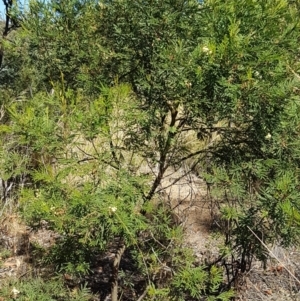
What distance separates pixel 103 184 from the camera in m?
2.28

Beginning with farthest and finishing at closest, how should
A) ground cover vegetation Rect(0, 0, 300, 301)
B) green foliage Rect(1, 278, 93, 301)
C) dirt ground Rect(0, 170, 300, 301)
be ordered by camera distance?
dirt ground Rect(0, 170, 300, 301) → green foliage Rect(1, 278, 93, 301) → ground cover vegetation Rect(0, 0, 300, 301)

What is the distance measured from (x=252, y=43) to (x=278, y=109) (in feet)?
1.07

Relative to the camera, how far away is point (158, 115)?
262 centimetres

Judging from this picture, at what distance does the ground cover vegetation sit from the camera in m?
2.07

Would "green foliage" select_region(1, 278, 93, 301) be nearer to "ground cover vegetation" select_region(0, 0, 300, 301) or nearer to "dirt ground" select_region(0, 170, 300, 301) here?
"ground cover vegetation" select_region(0, 0, 300, 301)

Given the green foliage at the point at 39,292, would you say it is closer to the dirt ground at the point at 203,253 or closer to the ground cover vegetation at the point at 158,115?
the ground cover vegetation at the point at 158,115

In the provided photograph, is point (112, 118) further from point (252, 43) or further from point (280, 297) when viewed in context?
point (280, 297)

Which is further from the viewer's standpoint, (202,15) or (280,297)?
(280,297)

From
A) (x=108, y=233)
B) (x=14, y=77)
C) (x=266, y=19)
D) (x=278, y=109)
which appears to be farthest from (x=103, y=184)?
(x=14, y=77)

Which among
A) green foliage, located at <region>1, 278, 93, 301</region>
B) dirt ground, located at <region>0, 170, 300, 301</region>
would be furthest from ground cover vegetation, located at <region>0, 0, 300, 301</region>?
dirt ground, located at <region>0, 170, 300, 301</region>

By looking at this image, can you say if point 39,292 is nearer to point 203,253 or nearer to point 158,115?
point 158,115

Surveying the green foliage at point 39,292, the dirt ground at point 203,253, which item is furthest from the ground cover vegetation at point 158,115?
the dirt ground at point 203,253

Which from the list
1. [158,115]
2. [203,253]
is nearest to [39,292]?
[158,115]

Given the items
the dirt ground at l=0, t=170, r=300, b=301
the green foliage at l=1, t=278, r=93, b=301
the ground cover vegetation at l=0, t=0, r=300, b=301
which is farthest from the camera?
the dirt ground at l=0, t=170, r=300, b=301
